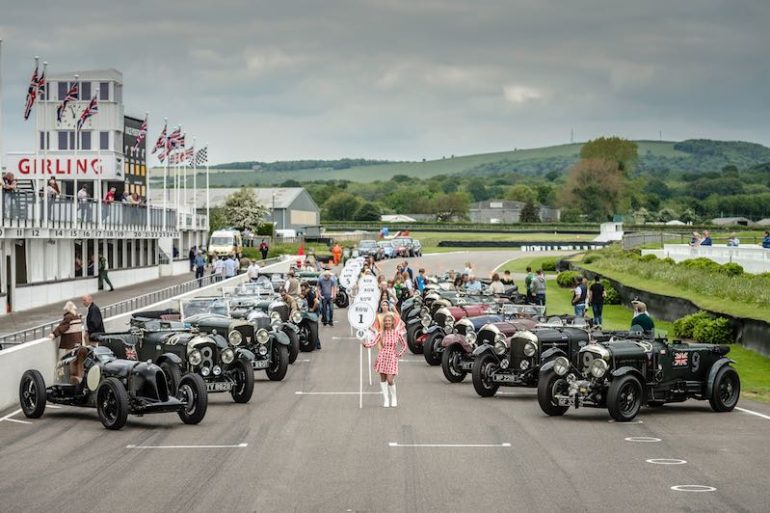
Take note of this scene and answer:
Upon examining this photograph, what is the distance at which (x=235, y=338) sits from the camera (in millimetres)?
23594

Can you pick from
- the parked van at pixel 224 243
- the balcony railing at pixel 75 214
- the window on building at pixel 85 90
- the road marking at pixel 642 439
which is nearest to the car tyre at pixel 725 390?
the road marking at pixel 642 439

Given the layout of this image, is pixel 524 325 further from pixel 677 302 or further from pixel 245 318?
pixel 677 302

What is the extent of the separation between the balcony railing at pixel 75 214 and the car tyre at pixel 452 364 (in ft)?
65.3

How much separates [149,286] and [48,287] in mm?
10985

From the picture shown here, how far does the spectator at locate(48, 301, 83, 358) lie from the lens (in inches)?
875

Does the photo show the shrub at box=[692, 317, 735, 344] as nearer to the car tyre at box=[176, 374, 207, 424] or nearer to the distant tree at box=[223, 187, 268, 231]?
the car tyre at box=[176, 374, 207, 424]

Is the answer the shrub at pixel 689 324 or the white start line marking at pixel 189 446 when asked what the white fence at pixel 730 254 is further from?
the white start line marking at pixel 189 446

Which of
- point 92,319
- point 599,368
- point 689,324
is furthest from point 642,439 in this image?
point 689,324

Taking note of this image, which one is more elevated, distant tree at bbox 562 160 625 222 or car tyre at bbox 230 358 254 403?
distant tree at bbox 562 160 625 222

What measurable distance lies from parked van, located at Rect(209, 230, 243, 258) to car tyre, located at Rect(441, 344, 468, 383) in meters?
51.4

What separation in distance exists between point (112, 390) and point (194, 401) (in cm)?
130

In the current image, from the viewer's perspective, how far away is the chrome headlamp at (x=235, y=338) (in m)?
23.5

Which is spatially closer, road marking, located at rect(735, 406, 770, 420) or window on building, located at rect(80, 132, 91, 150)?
road marking, located at rect(735, 406, 770, 420)

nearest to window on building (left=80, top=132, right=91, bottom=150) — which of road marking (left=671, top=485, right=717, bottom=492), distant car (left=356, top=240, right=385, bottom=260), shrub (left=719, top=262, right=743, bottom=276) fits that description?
distant car (left=356, top=240, right=385, bottom=260)
